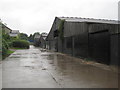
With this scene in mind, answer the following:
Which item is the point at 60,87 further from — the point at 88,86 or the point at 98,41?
the point at 98,41

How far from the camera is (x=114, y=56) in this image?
35.4 ft

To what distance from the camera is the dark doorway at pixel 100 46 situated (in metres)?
11.9

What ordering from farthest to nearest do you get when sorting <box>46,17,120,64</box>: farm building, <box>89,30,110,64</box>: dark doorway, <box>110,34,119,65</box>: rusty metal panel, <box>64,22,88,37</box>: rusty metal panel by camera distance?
<box>64,22,88,37</box>: rusty metal panel
<box>89,30,110,64</box>: dark doorway
<box>46,17,120,64</box>: farm building
<box>110,34,119,65</box>: rusty metal panel

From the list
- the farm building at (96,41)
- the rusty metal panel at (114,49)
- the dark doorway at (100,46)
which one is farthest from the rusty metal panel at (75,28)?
the rusty metal panel at (114,49)

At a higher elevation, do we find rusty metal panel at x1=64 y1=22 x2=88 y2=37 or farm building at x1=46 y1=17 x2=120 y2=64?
rusty metal panel at x1=64 y1=22 x2=88 y2=37

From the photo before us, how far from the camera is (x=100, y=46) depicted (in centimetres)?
1292

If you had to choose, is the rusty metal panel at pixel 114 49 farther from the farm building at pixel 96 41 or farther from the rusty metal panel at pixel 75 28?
the rusty metal panel at pixel 75 28

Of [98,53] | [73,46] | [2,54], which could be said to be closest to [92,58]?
[98,53]

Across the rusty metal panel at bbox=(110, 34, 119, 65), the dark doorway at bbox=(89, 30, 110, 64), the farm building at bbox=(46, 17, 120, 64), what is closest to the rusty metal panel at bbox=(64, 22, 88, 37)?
the farm building at bbox=(46, 17, 120, 64)

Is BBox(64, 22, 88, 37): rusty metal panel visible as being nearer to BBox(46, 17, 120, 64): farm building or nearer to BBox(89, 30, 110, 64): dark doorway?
BBox(46, 17, 120, 64): farm building

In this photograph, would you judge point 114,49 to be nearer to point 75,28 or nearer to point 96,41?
point 96,41

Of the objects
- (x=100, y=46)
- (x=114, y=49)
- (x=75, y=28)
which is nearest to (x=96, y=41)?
(x=100, y=46)

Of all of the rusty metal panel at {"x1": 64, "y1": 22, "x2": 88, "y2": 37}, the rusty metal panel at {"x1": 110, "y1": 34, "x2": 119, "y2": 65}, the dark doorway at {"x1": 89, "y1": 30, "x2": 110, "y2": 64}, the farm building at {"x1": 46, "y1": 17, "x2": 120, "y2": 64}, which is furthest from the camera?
the rusty metal panel at {"x1": 64, "y1": 22, "x2": 88, "y2": 37}

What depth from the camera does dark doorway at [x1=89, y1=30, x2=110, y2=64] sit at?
38.9 ft
